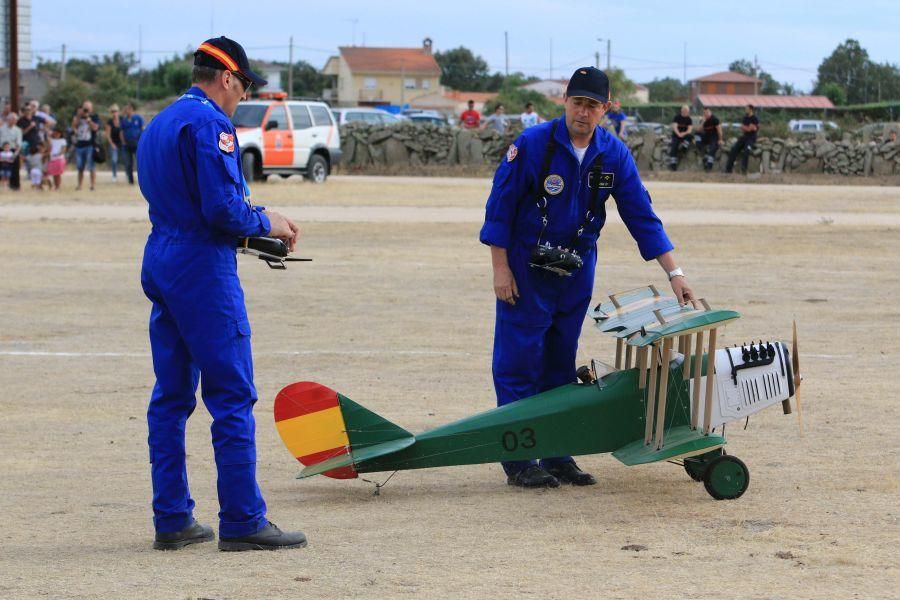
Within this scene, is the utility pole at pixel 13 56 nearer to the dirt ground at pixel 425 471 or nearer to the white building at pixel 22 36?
the dirt ground at pixel 425 471

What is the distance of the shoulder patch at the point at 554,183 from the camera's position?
21.2 feet

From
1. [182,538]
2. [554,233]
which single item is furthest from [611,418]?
[182,538]

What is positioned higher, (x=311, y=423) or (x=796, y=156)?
(x=796, y=156)

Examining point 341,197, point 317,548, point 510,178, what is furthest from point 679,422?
point 341,197

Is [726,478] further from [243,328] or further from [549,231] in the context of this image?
[243,328]

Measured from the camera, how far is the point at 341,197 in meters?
27.0

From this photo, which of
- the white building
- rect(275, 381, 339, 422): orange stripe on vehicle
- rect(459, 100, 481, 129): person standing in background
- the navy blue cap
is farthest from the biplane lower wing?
the white building

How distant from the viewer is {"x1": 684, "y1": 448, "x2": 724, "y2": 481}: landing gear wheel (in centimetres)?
651

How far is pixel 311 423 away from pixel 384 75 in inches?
5309

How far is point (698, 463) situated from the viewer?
260 inches

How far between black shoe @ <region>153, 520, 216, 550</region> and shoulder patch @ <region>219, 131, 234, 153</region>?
159 cm

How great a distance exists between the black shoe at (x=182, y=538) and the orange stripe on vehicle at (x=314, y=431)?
0.70 m

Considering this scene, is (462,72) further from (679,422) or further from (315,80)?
(679,422)

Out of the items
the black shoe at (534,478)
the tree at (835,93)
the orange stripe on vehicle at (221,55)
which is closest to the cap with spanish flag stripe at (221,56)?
the orange stripe on vehicle at (221,55)
